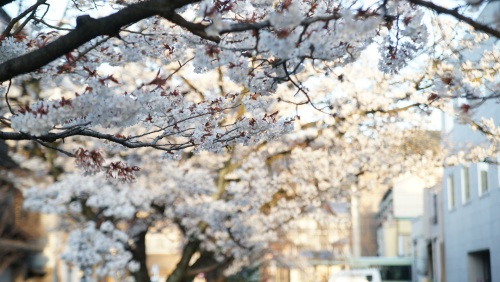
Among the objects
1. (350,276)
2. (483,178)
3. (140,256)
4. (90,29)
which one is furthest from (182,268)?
(90,29)

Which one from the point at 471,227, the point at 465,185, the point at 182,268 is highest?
the point at 465,185

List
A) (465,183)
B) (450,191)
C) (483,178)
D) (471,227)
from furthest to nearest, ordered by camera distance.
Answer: (450,191) < (465,183) < (471,227) < (483,178)

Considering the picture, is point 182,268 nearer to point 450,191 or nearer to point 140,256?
point 140,256

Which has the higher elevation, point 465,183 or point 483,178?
point 465,183

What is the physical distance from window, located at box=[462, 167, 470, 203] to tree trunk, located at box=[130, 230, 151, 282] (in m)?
13.9

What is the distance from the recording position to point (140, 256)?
2181 cm

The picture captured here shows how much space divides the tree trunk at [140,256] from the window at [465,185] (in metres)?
13.9

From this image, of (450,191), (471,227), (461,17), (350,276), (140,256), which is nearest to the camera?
(461,17)

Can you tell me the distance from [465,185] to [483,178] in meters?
4.37

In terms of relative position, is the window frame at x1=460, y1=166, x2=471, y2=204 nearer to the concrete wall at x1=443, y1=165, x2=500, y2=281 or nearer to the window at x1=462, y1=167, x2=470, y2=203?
the window at x1=462, y1=167, x2=470, y2=203

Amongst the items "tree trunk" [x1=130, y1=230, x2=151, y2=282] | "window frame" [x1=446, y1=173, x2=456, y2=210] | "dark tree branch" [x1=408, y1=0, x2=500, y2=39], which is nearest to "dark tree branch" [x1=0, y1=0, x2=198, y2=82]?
"dark tree branch" [x1=408, y1=0, x2=500, y2=39]

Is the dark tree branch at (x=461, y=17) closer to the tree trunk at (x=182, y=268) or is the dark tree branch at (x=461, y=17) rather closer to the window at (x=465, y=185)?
the tree trunk at (x=182, y=268)

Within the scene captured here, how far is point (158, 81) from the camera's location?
620 cm

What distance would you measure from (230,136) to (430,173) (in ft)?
40.9
